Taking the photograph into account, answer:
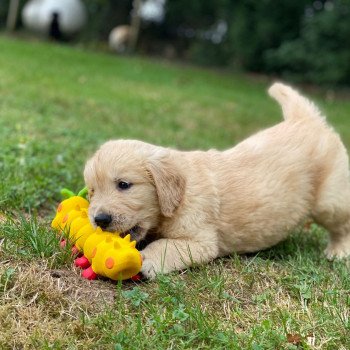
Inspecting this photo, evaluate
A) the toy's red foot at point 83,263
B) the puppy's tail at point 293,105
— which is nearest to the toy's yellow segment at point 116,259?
the toy's red foot at point 83,263

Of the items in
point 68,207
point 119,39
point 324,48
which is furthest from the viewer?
point 119,39

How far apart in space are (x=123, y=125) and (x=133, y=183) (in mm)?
5029

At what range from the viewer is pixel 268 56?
54.9 feet

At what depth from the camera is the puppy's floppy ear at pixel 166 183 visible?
3.44m

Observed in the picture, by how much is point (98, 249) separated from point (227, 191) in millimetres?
983

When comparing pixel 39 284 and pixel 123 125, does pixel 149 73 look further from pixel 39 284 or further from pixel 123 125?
pixel 39 284

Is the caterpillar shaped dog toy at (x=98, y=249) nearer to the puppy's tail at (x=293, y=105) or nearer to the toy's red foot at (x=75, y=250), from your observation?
the toy's red foot at (x=75, y=250)

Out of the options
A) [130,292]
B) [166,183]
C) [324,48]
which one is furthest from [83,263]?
[324,48]

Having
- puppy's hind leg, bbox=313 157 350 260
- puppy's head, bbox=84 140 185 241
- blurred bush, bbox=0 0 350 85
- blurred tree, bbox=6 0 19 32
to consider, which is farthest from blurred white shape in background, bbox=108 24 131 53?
puppy's head, bbox=84 140 185 241

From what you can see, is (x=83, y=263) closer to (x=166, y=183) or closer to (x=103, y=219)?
→ (x=103, y=219)

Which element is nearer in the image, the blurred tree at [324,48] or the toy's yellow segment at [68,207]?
the toy's yellow segment at [68,207]

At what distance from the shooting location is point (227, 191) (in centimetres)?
380

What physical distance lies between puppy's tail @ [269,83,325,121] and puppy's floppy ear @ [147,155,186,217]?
1272 millimetres

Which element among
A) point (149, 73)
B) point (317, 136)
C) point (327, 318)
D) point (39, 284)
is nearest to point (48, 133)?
point (317, 136)
